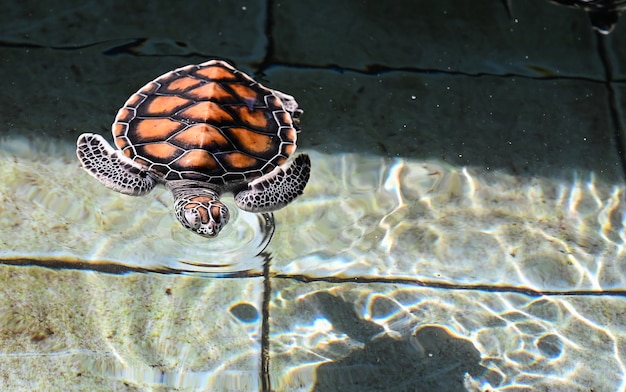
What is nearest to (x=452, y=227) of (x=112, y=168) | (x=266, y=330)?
(x=266, y=330)

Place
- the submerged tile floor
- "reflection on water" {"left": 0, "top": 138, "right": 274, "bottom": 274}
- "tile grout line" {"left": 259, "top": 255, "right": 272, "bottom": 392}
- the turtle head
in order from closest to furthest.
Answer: "tile grout line" {"left": 259, "top": 255, "right": 272, "bottom": 392}, the submerged tile floor, the turtle head, "reflection on water" {"left": 0, "top": 138, "right": 274, "bottom": 274}

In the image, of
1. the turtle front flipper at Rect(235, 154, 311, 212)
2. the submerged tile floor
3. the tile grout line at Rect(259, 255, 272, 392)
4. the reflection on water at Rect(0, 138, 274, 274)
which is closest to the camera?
the tile grout line at Rect(259, 255, 272, 392)

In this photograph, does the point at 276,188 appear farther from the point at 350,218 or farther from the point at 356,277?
the point at 356,277

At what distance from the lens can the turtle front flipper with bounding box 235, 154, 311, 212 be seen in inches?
141

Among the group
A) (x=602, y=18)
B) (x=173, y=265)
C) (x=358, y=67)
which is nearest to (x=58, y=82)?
(x=173, y=265)

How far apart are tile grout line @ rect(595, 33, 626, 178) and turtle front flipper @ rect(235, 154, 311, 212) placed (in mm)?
2010

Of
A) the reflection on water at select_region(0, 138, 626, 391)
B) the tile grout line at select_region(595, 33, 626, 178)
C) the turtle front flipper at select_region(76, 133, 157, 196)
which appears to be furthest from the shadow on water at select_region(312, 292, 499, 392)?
the tile grout line at select_region(595, 33, 626, 178)

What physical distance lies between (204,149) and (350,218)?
91 cm

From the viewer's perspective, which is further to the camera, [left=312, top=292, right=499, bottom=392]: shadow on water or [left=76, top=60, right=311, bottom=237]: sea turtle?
[left=76, top=60, right=311, bottom=237]: sea turtle

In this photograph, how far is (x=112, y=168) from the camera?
364 cm

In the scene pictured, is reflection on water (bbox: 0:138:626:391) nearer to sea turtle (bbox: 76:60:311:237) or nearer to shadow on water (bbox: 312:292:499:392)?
shadow on water (bbox: 312:292:499:392)

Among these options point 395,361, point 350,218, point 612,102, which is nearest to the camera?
point 395,361

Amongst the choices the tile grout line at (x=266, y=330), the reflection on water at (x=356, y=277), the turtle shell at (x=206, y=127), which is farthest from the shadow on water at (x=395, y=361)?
the turtle shell at (x=206, y=127)

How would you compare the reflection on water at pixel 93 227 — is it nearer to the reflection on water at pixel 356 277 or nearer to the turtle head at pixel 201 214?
the reflection on water at pixel 356 277
